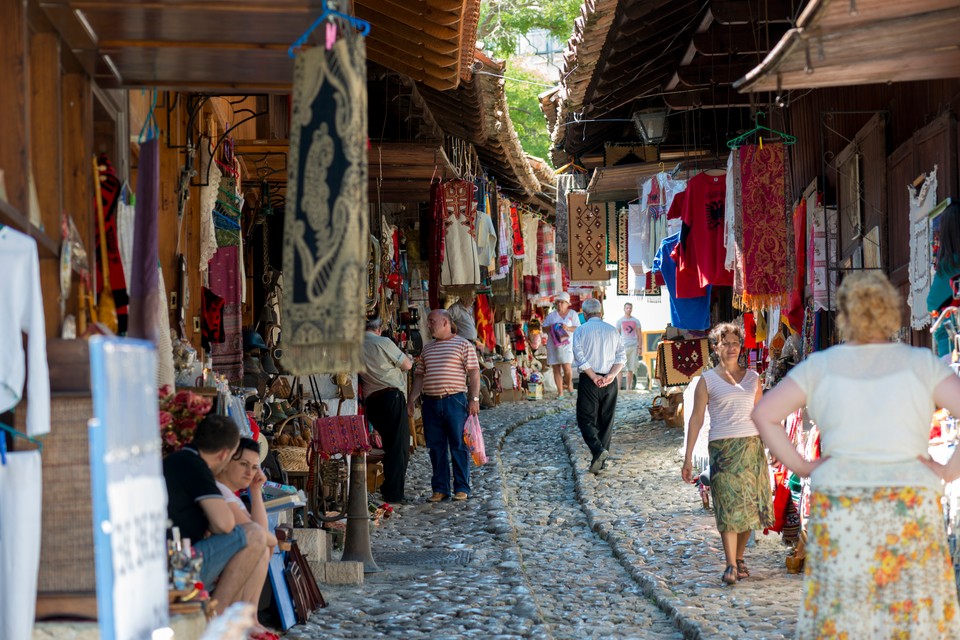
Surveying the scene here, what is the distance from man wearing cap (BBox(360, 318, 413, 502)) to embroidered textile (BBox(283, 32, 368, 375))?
8.05m

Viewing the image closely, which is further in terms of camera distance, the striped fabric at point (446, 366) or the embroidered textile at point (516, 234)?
the embroidered textile at point (516, 234)

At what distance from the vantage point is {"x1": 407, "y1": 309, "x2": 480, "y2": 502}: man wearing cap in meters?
13.3

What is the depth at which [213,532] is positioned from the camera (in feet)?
21.2

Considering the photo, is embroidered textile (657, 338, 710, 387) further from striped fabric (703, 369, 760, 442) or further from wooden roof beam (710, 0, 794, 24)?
striped fabric (703, 369, 760, 442)

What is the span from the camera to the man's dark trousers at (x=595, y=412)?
1518cm

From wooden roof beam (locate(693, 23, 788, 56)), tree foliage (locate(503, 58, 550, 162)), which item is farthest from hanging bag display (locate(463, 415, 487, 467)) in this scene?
tree foliage (locate(503, 58, 550, 162))

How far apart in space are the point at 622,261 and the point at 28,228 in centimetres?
1568

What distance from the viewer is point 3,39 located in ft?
17.5

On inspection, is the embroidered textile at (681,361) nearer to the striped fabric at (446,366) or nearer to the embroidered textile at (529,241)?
the striped fabric at (446,366)

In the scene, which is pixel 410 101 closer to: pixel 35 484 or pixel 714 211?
pixel 714 211

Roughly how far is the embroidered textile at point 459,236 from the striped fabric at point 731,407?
6639 mm

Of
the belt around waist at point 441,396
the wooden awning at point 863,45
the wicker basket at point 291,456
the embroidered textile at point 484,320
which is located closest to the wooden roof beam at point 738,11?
the wooden awning at point 863,45

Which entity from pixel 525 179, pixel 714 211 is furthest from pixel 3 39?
pixel 525 179

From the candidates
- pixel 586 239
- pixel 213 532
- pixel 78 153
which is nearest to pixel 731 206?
pixel 213 532
